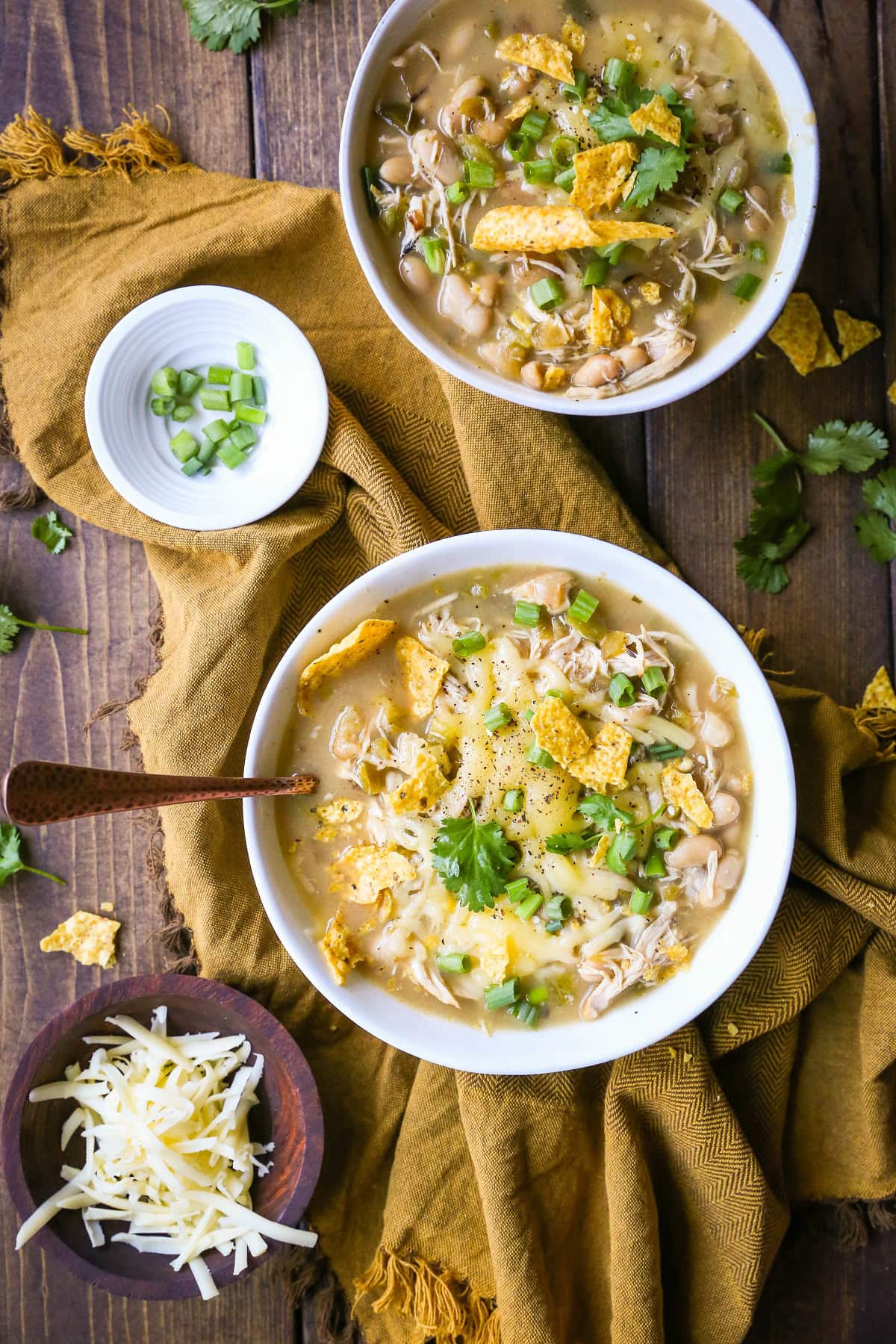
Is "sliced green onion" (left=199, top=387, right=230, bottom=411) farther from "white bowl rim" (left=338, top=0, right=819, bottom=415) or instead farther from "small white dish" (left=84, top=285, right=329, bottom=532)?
"white bowl rim" (left=338, top=0, right=819, bottom=415)

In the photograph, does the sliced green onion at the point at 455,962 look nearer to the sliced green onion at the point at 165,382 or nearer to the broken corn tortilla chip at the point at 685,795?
the broken corn tortilla chip at the point at 685,795

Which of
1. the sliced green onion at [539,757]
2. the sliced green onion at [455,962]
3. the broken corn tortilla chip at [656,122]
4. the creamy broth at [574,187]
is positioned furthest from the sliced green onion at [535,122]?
the sliced green onion at [455,962]

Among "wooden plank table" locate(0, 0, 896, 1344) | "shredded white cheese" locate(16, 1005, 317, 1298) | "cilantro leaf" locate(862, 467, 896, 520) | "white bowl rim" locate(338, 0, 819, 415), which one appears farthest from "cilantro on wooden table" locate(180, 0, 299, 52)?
"shredded white cheese" locate(16, 1005, 317, 1298)

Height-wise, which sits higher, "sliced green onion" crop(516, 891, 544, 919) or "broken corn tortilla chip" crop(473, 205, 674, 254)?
"broken corn tortilla chip" crop(473, 205, 674, 254)

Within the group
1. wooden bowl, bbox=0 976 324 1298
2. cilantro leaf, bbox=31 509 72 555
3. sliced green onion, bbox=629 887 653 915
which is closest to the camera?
sliced green onion, bbox=629 887 653 915

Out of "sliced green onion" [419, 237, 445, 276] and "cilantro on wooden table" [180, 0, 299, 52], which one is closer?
"sliced green onion" [419, 237, 445, 276]

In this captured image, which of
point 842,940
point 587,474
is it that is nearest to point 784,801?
point 842,940

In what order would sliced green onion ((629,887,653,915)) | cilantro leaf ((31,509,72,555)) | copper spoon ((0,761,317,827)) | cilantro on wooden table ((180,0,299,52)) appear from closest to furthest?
copper spoon ((0,761,317,827))
sliced green onion ((629,887,653,915))
cilantro on wooden table ((180,0,299,52))
cilantro leaf ((31,509,72,555))

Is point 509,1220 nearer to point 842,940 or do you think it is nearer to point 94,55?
point 842,940
